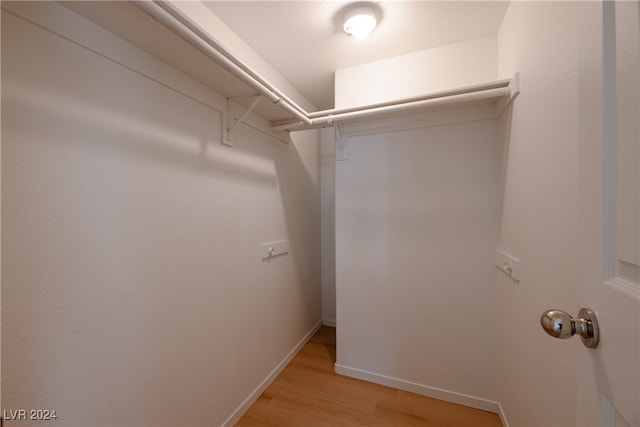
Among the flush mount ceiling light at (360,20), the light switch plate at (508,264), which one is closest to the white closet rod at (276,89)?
the flush mount ceiling light at (360,20)

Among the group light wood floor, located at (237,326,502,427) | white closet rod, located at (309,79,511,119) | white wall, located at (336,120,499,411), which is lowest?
light wood floor, located at (237,326,502,427)

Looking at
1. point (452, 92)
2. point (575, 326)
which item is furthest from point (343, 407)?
point (452, 92)

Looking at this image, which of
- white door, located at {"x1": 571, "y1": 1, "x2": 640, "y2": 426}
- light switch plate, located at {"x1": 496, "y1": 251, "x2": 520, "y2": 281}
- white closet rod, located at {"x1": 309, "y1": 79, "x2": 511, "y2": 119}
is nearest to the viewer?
white door, located at {"x1": 571, "y1": 1, "x2": 640, "y2": 426}

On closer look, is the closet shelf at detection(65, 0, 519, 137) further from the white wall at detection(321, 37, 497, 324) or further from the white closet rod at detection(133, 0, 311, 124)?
the white wall at detection(321, 37, 497, 324)

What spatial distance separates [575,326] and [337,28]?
1693 millimetres

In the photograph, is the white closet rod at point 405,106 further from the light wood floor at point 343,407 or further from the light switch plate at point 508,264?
the light wood floor at point 343,407

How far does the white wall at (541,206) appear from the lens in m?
0.77

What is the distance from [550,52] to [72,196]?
1.78m

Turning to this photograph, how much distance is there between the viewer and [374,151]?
1.82 meters

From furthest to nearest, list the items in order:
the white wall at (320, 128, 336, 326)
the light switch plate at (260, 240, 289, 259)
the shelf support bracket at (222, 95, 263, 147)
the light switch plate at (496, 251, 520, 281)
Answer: the white wall at (320, 128, 336, 326) < the light switch plate at (260, 240, 289, 259) < the shelf support bracket at (222, 95, 263, 147) < the light switch plate at (496, 251, 520, 281)

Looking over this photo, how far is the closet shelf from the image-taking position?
2.66 ft

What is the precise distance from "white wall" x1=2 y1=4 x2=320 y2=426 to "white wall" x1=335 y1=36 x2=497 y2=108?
0.82 meters

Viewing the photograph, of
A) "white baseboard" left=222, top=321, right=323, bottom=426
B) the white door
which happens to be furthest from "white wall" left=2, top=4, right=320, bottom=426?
the white door

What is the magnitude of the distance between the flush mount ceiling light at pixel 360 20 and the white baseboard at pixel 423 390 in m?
2.34
